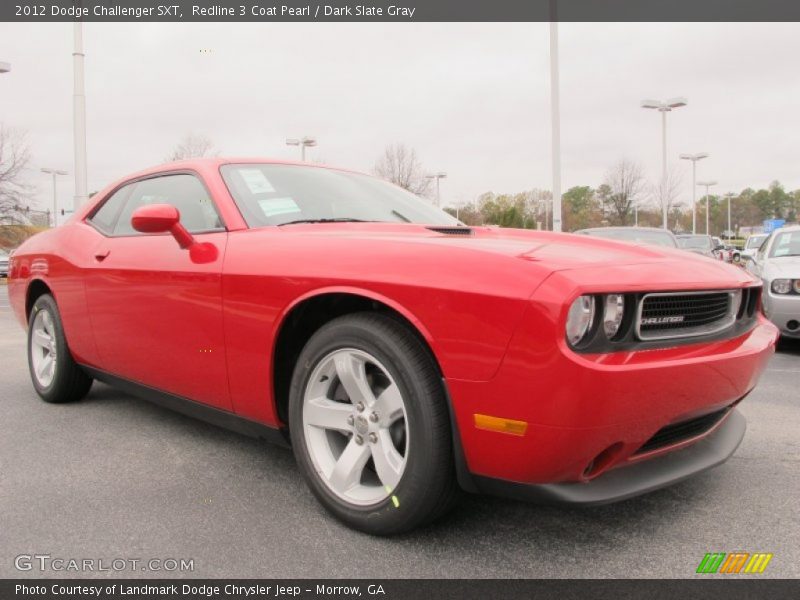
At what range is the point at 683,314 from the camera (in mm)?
2080

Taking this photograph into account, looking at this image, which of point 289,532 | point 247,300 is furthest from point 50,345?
point 289,532

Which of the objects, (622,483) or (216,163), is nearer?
(622,483)

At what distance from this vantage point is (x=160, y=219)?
8.80 feet

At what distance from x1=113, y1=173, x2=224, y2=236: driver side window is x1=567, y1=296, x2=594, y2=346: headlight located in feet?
5.53

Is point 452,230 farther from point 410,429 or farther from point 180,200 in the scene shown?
point 180,200

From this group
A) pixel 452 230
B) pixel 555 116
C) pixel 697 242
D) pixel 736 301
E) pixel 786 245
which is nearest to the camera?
pixel 736 301

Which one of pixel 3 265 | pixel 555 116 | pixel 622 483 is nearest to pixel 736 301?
pixel 622 483

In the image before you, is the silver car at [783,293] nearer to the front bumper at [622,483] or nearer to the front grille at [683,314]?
the front grille at [683,314]

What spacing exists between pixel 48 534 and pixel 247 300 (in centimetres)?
107

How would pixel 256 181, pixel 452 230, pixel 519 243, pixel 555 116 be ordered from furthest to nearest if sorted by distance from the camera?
pixel 555 116, pixel 256 181, pixel 452 230, pixel 519 243

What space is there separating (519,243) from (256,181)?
1.41 m

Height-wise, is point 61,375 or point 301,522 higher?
point 61,375

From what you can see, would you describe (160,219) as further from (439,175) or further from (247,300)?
(439,175)

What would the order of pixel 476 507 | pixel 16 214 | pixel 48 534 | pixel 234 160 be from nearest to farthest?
pixel 48 534 → pixel 476 507 → pixel 234 160 → pixel 16 214
